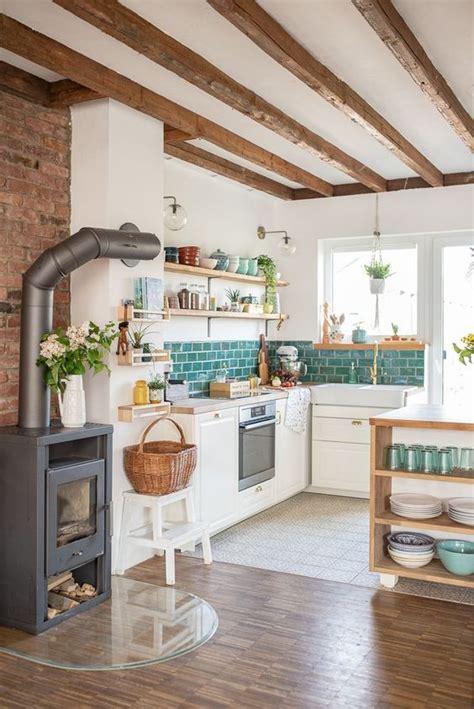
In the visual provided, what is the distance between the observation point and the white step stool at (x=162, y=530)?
430 cm

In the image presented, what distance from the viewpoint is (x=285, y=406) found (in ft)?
20.4

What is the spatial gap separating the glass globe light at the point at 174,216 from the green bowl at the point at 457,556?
8.94 feet

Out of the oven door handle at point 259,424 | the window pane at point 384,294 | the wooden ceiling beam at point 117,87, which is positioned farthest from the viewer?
the window pane at point 384,294

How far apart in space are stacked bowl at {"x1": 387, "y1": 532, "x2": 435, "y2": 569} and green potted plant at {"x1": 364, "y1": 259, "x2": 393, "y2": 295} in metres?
3.18

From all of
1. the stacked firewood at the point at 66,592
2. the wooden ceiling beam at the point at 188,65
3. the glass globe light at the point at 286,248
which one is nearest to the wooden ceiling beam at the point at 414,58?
the wooden ceiling beam at the point at 188,65

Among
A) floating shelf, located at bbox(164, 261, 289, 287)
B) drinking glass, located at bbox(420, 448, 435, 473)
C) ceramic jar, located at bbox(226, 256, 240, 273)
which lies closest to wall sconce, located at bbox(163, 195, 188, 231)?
floating shelf, located at bbox(164, 261, 289, 287)

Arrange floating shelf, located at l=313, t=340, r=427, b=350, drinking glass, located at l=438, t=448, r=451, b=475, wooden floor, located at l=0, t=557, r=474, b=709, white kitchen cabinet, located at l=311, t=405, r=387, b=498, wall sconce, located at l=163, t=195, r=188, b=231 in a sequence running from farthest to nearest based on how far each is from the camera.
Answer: floating shelf, located at l=313, t=340, r=427, b=350, white kitchen cabinet, located at l=311, t=405, r=387, b=498, wall sconce, located at l=163, t=195, r=188, b=231, drinking glass, located at l=438, t=448, r=451, b=475, wooden floor, located at l=0, t=557, r=474, b=709

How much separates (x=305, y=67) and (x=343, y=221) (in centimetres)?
348


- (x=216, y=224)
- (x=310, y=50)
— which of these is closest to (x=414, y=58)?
(x=310, y=50)

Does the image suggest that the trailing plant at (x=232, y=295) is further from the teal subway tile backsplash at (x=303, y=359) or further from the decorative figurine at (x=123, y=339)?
the decorative figurine at (x=123, y=339)

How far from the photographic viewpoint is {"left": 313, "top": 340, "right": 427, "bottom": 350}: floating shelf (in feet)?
22.6

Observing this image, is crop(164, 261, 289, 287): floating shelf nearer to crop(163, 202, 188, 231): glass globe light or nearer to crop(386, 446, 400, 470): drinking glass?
crop(163, 202, 188, 231): glass globe light

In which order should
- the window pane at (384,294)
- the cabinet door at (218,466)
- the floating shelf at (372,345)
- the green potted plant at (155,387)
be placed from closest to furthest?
the green potted plant at (155,387), the cabinet door at (218,466), the floating shelf at (372,345), the window pane at (384,294)

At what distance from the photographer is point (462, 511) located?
4.05 m
